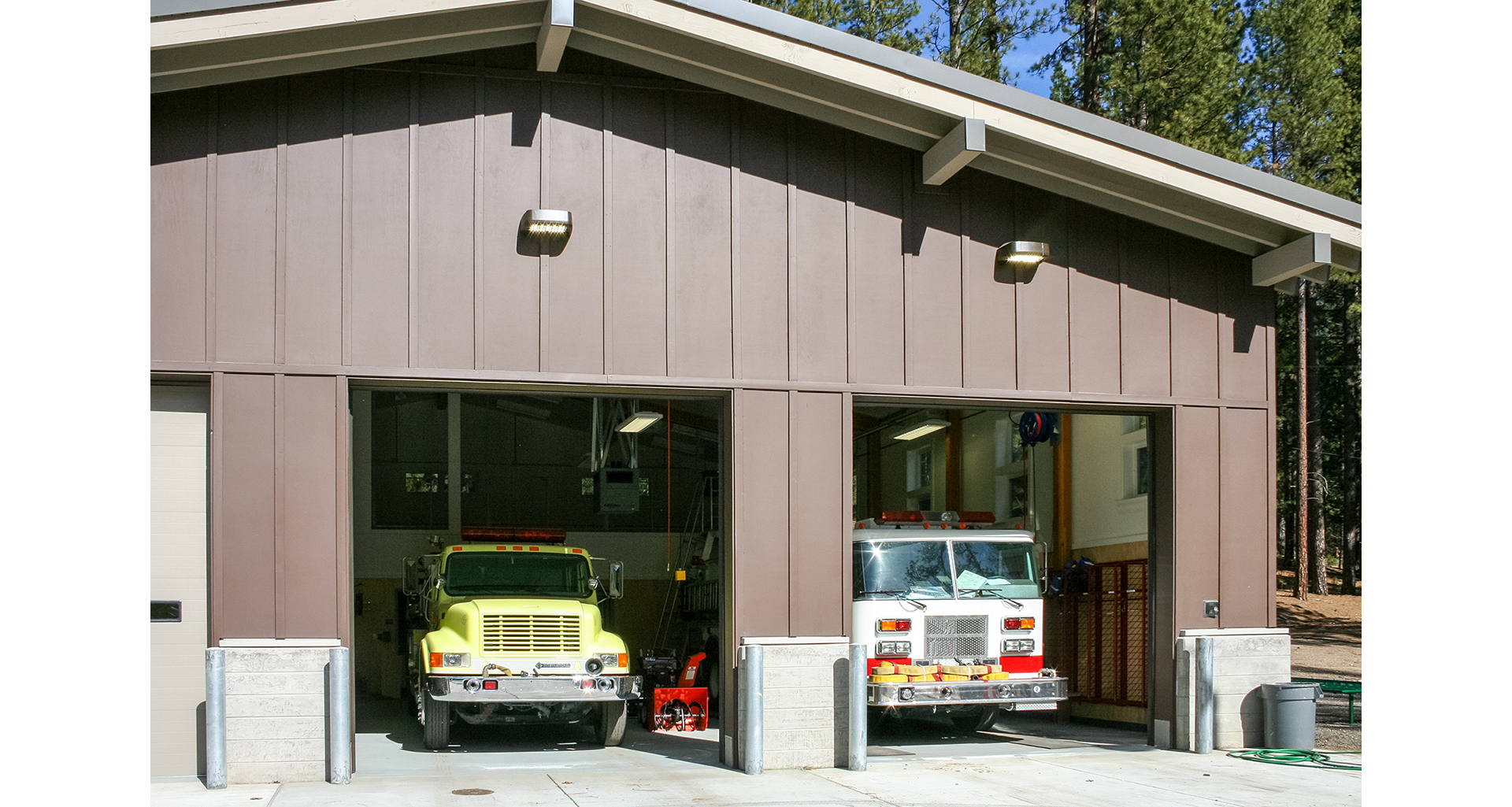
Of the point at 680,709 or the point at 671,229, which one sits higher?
the point at 671,229

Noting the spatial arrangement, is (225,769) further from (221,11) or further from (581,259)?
(221,11)

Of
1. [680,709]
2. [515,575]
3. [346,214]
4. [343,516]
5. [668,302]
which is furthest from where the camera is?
[680,709]

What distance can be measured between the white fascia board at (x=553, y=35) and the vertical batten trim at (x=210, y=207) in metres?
2.75

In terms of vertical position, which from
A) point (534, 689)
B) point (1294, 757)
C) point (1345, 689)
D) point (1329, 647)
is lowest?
point (1329, 647)

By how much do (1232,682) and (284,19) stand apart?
10.6 m

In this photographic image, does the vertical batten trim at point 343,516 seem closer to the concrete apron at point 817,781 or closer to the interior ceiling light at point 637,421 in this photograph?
the concrete apron at point 817,781

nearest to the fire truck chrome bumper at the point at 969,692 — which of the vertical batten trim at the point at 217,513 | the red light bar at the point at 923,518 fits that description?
the red light bar at the point at 923,518

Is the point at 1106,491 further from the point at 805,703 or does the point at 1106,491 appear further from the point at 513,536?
the point at 513,536

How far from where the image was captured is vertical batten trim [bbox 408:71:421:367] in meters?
11.7

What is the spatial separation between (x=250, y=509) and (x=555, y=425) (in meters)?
14.0

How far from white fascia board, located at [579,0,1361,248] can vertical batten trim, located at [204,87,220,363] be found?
10.8 feet

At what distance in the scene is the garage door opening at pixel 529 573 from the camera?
13.8 meters

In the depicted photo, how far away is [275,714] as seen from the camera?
11148mm

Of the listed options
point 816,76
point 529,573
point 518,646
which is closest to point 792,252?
point 816,76
